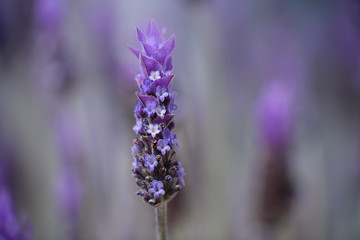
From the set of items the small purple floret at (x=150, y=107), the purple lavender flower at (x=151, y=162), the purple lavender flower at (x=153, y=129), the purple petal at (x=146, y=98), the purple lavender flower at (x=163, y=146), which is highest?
the purple petal at (x=146, y=98)

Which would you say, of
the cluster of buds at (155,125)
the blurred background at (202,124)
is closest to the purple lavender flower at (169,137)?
the cluster of buds at (155,125)

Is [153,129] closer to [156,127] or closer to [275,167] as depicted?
[156,127]

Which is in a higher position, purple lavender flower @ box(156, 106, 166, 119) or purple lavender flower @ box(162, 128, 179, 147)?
purple lavender flower @ box(156, 106, 166, 119)

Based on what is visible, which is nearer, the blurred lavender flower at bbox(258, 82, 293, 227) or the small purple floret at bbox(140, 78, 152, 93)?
the small purple floret at bbox(140, 78, 152, 93)

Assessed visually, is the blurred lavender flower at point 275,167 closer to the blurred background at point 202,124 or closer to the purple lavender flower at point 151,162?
the blurred background at point 202,124

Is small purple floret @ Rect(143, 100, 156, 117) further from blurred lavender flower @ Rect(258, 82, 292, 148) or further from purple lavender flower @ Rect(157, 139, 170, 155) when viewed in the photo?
blurred lavender flower @ Rect(258, 82, 292, 148)

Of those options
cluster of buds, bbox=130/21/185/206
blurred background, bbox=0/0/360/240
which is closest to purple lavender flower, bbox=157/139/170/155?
cluster of buds, bbox=130/21/185/206

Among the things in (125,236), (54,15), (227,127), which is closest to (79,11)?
(54,15)
